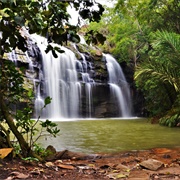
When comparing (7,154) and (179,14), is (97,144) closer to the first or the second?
(7,154)

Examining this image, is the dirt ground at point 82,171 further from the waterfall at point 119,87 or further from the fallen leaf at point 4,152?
the waterfall at point 119,87

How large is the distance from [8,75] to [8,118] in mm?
599

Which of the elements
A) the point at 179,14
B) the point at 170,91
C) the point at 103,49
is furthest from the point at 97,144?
the point at 103,49

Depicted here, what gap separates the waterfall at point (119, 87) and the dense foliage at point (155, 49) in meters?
1.00

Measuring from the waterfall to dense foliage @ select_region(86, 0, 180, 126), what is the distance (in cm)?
100

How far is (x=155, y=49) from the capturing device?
14602 mm

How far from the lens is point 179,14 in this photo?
15.9 m

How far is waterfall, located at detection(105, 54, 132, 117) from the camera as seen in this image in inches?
945

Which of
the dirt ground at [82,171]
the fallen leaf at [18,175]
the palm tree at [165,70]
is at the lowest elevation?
the dirt ground at [82,171]

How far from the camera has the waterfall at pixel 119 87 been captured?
2400cm

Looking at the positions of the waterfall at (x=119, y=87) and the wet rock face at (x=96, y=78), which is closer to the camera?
the wet rock face at (x=96, y=78)

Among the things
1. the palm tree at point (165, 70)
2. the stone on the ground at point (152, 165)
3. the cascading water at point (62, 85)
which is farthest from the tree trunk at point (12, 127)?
the cascading water at point (62, 85)

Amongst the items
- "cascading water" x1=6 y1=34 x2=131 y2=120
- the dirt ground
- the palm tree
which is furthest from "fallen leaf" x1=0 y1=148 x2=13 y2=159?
"cascading water" x1=6 y1=34 x2=131 y2=120

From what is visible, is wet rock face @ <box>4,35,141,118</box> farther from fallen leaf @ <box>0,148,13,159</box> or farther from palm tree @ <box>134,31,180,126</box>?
fallen leaf @ <box>0,148,13,159</box>
